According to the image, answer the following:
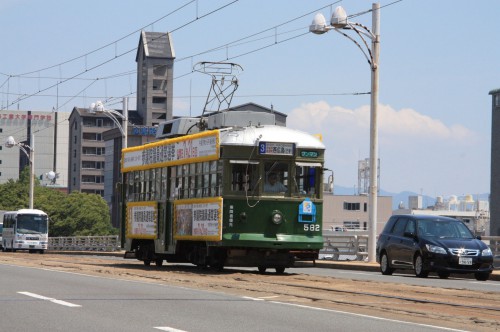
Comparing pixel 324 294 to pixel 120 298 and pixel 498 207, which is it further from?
pixel 498 207

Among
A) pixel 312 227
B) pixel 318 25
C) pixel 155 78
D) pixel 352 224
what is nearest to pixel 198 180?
pixel 312 227

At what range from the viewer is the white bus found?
69.5 m

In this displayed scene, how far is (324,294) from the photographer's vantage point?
61.0ft

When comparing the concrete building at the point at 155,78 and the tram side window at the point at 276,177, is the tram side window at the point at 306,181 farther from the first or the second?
the concrete building at the point at 155,78

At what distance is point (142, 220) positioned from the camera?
31828 millimetres

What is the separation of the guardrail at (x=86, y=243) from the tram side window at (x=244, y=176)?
40464 mm

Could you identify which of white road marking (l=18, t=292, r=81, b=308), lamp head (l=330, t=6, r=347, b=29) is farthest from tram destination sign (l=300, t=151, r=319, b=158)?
white road marking (l=18, t=292, r=81, b=308)

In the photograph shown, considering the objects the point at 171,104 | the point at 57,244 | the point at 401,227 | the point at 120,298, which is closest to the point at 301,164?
the point at 401,227

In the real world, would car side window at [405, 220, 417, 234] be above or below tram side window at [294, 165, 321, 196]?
below

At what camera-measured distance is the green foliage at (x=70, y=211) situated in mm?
142875

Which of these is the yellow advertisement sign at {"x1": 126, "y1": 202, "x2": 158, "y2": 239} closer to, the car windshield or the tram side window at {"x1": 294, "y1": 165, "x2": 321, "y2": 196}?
the tram side window at {"x1": 294, "y1": 165, "x2": 321, "y2": 196}

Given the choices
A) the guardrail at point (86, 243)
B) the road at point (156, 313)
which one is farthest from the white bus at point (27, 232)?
the road at point (156, 313)

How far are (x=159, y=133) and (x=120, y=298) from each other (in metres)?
15.3

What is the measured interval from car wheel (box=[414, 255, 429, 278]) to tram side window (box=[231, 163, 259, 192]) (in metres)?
4.38
